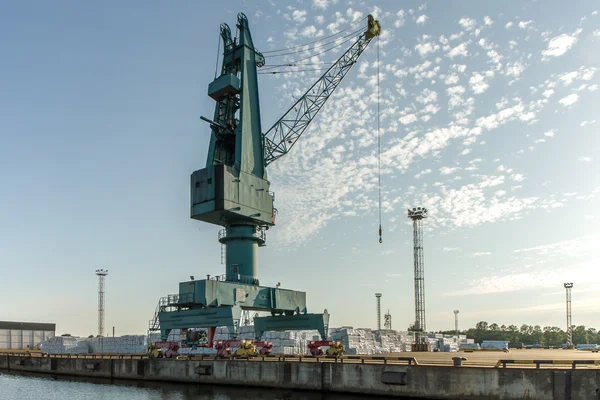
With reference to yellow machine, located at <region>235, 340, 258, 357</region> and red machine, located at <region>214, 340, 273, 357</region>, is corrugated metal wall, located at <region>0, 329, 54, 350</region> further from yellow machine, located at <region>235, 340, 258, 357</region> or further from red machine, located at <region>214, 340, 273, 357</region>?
yellow machine, located at <region>235, 340, 258, 357</region>

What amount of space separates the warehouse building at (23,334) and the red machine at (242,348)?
86.0 meters

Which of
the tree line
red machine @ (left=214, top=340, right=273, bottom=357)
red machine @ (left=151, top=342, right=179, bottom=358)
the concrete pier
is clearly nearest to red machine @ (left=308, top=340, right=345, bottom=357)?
red machine @ (left=214, top=340, right=273, bottom=357)

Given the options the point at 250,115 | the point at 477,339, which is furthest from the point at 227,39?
the point at 477,339

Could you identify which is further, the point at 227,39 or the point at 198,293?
the point at 227,39

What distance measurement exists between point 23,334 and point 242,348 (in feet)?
311

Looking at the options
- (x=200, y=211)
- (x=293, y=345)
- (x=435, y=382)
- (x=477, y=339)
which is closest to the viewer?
(x=435, y=382)

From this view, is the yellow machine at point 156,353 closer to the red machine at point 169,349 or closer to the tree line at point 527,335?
the red machine at point 169,349

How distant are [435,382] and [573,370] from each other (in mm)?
6668

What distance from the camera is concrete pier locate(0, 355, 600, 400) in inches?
1018

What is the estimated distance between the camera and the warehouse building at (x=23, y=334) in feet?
371

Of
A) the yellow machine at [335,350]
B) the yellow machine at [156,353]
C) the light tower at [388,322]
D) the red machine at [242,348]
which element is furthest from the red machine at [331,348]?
the light tower at [388,322]

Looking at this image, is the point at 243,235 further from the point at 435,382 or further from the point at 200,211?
the point at 435,382

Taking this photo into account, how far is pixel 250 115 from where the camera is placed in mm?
48188

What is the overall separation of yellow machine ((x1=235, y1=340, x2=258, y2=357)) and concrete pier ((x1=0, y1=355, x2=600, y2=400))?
1.33 metres
